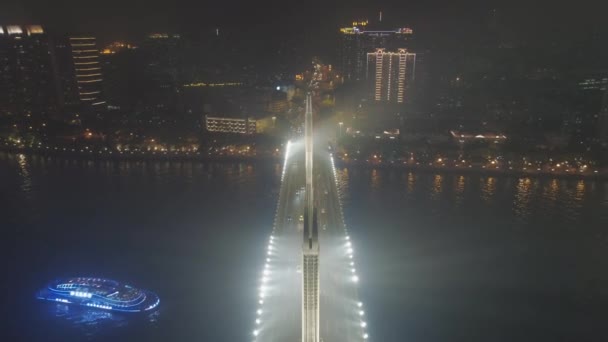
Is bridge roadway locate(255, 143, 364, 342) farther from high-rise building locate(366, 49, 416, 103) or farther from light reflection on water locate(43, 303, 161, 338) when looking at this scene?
high-rise building locate(366, 49, 416, 103)

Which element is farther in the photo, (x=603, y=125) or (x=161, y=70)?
(x=161, y=70)

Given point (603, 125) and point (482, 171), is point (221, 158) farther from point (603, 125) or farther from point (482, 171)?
point (603, 125)

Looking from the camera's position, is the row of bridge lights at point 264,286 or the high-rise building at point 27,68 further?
the high-rise building at point 27,68

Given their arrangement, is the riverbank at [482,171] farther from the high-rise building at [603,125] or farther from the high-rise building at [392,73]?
the high-rise building at [392,73]

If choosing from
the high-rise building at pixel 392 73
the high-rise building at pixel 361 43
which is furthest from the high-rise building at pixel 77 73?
the high-rise building at pixel 392 73

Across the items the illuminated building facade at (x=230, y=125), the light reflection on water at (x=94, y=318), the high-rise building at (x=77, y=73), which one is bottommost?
the light reflection on water at (x=94, y=318)

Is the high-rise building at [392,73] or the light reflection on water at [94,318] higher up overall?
the high-rise building at [392,73]

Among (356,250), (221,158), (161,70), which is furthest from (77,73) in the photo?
(356,250)
